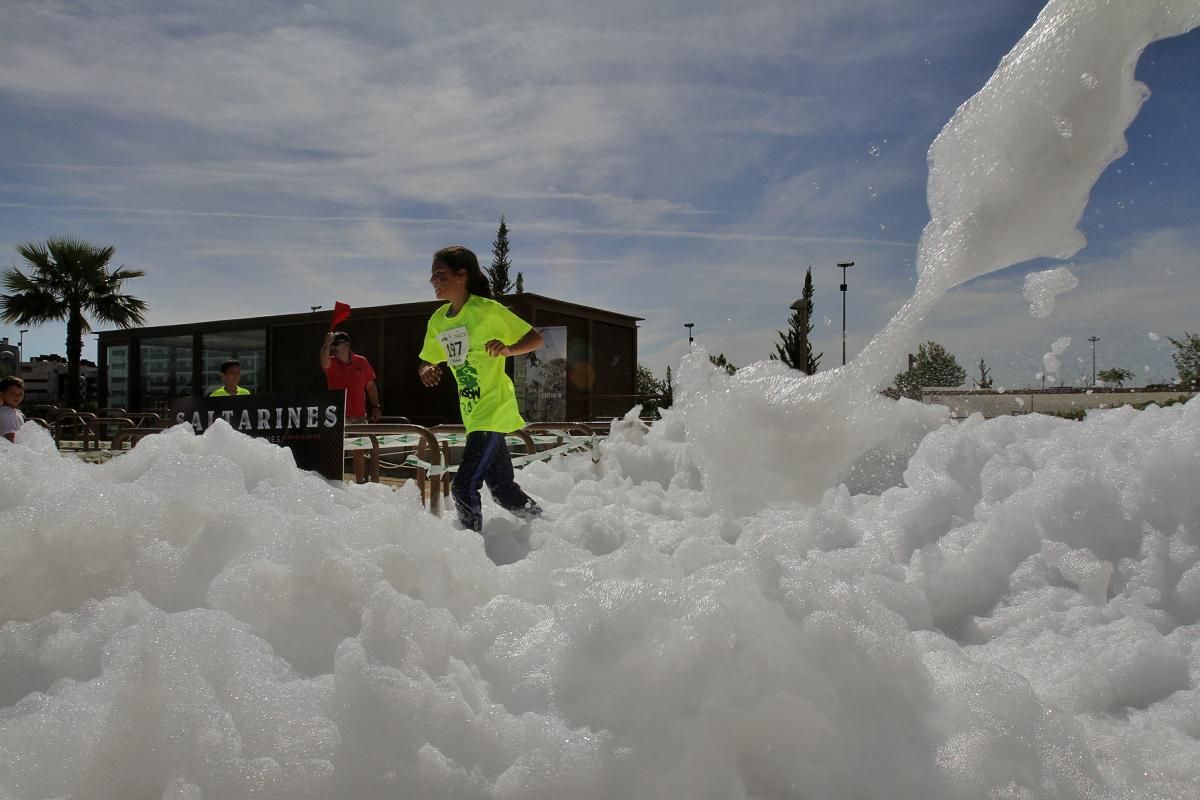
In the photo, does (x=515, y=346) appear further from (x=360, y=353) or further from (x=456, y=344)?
(x=360, y=353)

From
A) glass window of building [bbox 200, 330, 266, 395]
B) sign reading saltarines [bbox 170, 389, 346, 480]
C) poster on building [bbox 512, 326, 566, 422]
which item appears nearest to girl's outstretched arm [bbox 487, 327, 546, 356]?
sign reading saltarines [bbox 170, 389, 346, 480]

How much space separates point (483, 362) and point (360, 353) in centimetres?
1622

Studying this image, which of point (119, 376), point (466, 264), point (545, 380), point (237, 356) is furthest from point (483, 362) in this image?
point (119, 376)

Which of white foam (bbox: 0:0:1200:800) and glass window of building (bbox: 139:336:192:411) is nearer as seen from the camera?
white foam (bbox: 0:0:1200:800)

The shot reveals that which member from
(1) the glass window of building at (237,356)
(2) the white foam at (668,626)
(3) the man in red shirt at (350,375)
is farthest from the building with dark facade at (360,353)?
(2) the white foam at (668,626)

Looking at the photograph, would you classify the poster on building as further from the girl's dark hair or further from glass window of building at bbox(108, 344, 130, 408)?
glass window of building at bbox(108, 344, 130, 408)

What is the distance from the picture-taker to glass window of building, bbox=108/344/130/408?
24.3 metres

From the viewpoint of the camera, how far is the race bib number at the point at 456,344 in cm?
483

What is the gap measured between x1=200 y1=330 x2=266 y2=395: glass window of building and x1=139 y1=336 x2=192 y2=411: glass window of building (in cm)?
79

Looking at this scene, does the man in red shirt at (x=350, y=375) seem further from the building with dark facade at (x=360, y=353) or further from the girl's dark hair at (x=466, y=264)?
the building with dark facade at (x=360, y=353)

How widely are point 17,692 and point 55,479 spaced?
0.90 m

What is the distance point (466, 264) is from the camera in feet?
15.9

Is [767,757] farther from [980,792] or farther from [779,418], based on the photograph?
[779,418]

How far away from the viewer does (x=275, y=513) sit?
2307 millimetres
